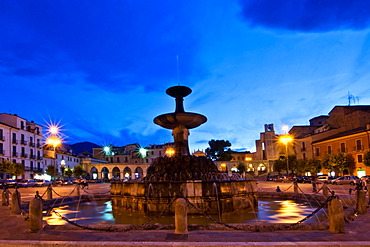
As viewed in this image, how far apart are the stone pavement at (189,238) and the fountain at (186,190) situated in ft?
7.51

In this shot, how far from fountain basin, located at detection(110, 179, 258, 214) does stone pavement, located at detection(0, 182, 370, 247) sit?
3.75m

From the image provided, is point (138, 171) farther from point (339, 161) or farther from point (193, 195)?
point (193, 195)

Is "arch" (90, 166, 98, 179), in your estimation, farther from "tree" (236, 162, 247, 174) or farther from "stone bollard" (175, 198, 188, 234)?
"stone bollard" (175, 198, 188, 234)

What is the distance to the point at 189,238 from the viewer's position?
582cm

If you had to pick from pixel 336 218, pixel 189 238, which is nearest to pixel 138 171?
pixel 189 238

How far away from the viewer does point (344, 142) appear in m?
42.8

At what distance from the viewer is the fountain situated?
10.3 m

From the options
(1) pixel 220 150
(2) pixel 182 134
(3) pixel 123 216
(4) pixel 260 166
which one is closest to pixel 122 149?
(1) pixel 220 150

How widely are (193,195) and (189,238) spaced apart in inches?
174

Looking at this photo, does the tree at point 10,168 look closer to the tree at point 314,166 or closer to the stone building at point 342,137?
the tree at point 314,166

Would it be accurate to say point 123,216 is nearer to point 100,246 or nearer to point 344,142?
point 100,246

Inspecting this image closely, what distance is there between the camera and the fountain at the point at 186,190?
10.3 meters

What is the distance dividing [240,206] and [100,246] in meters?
6.97

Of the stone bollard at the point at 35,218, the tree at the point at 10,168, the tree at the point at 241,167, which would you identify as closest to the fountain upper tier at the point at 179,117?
the stone bollard at the point at 35,218
